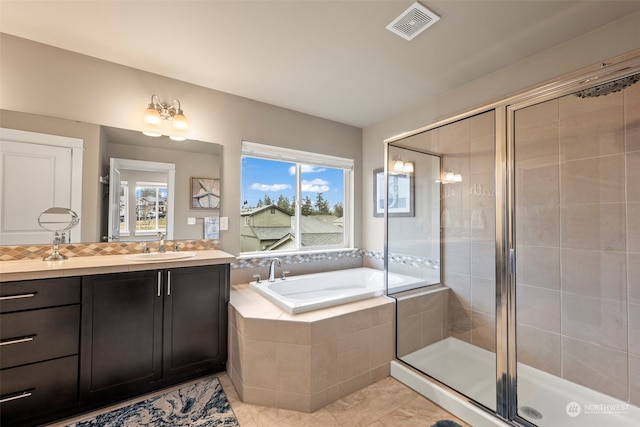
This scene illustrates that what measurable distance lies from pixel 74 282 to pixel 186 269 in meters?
0.61

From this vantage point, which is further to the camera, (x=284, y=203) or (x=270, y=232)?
(x=284, y=203)

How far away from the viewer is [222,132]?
2.60 meters

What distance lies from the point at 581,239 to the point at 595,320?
54 centimetres

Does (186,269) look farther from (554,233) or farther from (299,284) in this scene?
(554,233)

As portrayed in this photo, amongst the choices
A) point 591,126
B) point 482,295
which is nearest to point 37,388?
point 482,295

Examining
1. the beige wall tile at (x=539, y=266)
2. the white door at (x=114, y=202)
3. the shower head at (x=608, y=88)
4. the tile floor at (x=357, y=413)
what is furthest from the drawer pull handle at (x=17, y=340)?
the shower head at (x=608, y=88)

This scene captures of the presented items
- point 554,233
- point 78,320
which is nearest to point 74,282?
point 78,320

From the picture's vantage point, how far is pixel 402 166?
2.76 m

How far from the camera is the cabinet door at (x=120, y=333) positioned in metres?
1.64

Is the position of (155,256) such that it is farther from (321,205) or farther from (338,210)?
(338,210)

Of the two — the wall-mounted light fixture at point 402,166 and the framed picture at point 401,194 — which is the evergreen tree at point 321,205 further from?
the wall-mounted light fixture at point 402,166

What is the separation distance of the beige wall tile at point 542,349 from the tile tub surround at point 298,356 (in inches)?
45.5

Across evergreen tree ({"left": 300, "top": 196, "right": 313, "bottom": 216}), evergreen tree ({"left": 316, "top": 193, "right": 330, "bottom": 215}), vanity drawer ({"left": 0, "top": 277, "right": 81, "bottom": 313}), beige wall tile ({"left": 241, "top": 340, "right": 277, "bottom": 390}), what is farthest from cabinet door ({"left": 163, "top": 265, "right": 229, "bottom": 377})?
evergreen tree ({"left": 316, "top": 193, "right": 330, "bottom": 215})

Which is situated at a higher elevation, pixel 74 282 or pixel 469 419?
pixel 74 282
